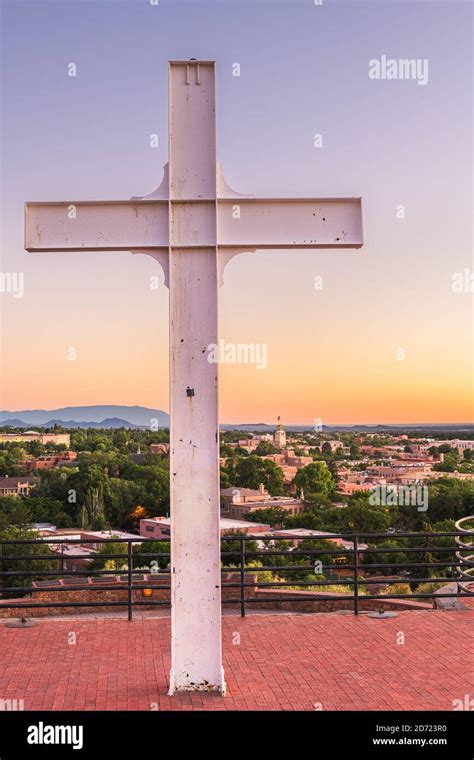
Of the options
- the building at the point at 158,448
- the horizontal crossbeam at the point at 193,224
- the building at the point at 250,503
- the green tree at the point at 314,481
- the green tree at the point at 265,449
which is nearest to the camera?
the horizontal crossbeam at the point at 193,224

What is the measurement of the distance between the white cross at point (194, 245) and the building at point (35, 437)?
58128 millimetres

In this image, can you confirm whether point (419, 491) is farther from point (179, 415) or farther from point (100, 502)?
point (179, 415)

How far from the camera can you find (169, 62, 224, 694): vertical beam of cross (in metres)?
6.11

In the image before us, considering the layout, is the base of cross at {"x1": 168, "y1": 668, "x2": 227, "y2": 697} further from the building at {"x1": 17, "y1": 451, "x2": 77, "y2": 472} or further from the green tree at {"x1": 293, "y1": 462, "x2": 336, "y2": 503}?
the building at {"x1": 17, "y1": 451, "x2": 77, "y2": 472}

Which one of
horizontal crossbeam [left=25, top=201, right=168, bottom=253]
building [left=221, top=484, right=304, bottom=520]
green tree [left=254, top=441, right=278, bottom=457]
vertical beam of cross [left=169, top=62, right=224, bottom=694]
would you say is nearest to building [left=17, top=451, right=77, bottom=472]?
building [left=221, top=484, right=304, bottom=520]

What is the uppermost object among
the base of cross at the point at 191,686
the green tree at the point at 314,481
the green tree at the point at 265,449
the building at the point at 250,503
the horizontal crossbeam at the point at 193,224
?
the horizontal crossbeam at the point at 193,224

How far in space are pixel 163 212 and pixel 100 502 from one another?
40.1 metres

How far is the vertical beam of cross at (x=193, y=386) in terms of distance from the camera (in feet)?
20.0

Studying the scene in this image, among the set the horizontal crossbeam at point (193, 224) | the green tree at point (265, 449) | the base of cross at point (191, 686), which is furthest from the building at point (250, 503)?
the horizontal crossbeam at point (193, 224)

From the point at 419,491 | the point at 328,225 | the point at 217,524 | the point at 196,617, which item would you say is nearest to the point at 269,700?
the point at 196,617

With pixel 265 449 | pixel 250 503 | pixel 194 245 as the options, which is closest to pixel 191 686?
pixel 194 245

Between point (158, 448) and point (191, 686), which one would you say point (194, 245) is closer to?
point (191, 686)

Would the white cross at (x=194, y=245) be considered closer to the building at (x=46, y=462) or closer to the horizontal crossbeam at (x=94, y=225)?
the horizontal crossbeam at (x=94, y=225)
